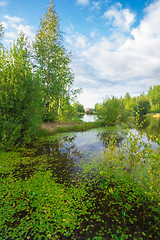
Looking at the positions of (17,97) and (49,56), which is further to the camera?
(49,56)

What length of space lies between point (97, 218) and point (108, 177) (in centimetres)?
224

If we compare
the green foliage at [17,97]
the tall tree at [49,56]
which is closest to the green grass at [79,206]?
the green foliage at [17,97]

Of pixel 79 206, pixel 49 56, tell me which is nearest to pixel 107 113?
pixel 49 56

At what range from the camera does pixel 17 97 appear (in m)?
8.76

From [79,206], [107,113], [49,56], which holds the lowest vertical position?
[79,206]

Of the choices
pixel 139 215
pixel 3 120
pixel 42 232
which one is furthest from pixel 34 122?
pixel 139 215

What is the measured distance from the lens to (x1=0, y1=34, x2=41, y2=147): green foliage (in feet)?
26.7

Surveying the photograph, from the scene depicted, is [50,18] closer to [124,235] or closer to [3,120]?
[3,120]

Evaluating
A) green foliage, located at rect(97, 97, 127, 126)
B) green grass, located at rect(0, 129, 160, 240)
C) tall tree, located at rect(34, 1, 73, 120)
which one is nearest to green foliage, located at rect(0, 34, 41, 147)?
green grass, located at rect(0, 129, 160, 240)

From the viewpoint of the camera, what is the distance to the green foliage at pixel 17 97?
320 inches

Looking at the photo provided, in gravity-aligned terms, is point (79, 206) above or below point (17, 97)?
below

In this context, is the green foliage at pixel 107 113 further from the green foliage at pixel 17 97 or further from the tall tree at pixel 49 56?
the green foliage at pixel 17 97

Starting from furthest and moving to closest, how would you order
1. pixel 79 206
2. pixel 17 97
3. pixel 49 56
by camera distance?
1. pixel 49 56
2. pixel 17 97
3. pixel 79 206

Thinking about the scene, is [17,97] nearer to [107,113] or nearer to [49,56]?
[49,56]
